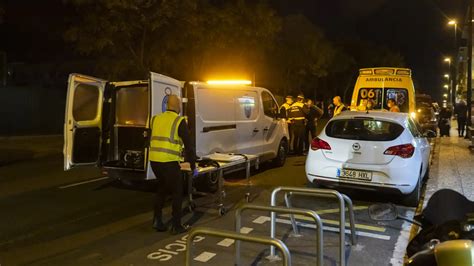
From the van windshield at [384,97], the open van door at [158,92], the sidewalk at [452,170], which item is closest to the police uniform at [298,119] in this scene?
the van windshield at [384,97]

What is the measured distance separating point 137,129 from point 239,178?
2805 millimetres

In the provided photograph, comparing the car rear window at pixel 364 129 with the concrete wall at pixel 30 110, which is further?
the concrete wall at pixel 30 110

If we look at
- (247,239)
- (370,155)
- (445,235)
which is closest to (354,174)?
(370,155)

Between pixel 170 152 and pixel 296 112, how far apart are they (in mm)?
8097

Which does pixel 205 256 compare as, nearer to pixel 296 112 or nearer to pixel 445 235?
pixel 445 235

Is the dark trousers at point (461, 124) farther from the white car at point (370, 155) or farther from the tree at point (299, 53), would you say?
the tree at point (299, 53)

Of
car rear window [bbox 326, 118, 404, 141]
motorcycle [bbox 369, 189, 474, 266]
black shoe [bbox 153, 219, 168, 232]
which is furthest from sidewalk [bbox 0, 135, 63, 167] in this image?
motorcycle [bbox 369, 189, 474, 266]

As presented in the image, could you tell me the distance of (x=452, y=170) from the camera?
34.7 feet

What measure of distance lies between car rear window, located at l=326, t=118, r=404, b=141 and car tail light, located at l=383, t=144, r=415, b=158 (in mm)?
188

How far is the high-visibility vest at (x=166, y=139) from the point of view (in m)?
6.25

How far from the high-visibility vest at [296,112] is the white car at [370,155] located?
5.38 metres

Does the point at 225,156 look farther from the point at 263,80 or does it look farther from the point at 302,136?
the point at 263,80

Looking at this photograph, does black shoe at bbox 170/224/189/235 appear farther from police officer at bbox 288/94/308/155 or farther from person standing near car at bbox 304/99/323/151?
person standing near car at bbox 304/99/323/151

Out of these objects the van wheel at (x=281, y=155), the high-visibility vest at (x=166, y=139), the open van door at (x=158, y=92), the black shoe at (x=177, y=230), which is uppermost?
the open van door at (x=158, y=92)
